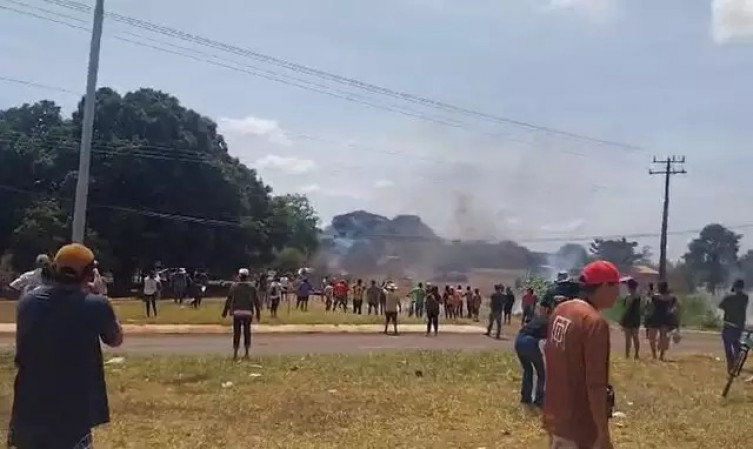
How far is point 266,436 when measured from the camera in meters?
9.55

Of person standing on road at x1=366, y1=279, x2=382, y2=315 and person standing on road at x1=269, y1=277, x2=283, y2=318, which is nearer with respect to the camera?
person standing on road at x1=269, y1=277, x2=283, y2=318

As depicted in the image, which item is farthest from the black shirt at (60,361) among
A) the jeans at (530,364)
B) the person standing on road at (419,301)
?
the person standing on road at (419,301)

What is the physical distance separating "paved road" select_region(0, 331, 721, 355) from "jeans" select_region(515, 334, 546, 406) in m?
8.26

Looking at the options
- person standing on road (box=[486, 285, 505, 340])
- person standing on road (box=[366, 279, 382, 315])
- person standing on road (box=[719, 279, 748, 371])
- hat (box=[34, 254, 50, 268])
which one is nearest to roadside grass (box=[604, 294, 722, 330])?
person standing on road (box=[366, 279, 382, 315])

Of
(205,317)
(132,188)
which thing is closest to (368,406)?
(205,317)

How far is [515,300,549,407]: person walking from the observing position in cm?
1138

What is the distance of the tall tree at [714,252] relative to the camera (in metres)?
75.8

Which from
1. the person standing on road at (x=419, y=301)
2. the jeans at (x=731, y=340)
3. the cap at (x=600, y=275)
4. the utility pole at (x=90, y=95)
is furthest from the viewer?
the person standing on road at (x=419, y=301)

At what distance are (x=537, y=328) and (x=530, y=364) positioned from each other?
434 millimetres

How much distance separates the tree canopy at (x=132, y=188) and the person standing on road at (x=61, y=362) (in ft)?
141

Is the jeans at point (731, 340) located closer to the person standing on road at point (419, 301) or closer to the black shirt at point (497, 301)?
the black shirt at point (497, 301)

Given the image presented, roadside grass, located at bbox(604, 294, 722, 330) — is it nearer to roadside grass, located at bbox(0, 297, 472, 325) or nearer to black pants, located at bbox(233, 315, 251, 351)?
roadside grass, located at bbox(0, 297, 472, 325)

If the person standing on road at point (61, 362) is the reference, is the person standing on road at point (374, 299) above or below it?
below

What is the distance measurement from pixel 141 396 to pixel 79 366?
752 centimetres
